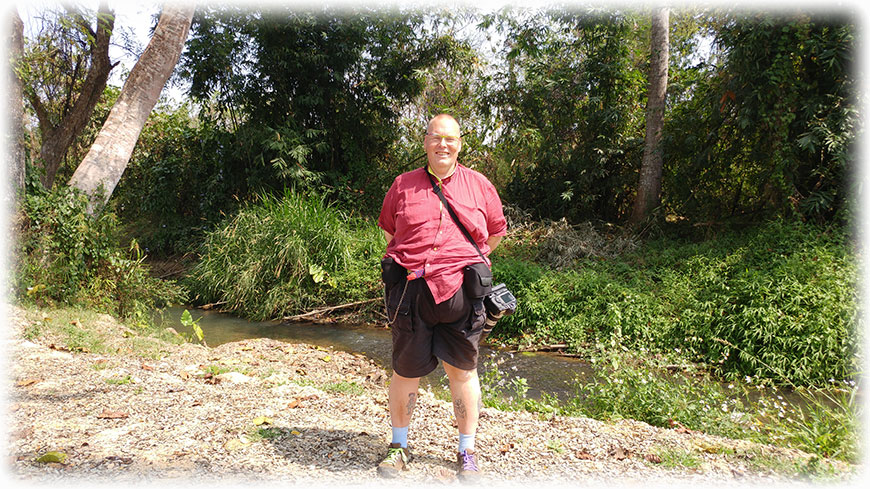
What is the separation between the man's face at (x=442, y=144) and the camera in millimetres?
2758

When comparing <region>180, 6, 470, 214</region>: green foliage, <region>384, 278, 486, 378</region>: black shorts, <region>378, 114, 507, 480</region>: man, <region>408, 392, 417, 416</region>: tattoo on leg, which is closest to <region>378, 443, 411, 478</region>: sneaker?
<region>378, 114, 507, 480</region>: man

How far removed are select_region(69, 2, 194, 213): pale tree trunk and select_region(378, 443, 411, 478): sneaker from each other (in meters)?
5.91

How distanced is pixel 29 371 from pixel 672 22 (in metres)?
14.2

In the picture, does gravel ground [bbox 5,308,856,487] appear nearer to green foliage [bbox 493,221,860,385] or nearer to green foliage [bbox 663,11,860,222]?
green foliage [bbox 493,221,860,385]

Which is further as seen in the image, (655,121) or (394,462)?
(655,121)

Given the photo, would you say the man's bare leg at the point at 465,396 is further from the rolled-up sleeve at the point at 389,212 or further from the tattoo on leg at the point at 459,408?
the rolled-up sleeve at the point at 389,212

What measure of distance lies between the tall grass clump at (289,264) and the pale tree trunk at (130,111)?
252 centimetres

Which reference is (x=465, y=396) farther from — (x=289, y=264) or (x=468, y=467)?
(x=289, y=264)

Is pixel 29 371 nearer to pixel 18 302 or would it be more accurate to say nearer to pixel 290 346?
pixel 18 302

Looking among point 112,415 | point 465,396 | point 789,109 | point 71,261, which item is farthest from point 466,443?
point 789,109

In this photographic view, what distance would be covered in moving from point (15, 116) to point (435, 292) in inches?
233

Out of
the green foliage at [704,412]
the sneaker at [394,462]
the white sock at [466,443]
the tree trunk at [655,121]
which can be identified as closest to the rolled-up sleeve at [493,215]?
the white sock at [466,443]

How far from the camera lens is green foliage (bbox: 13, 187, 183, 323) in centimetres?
594

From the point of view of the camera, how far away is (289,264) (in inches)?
350
